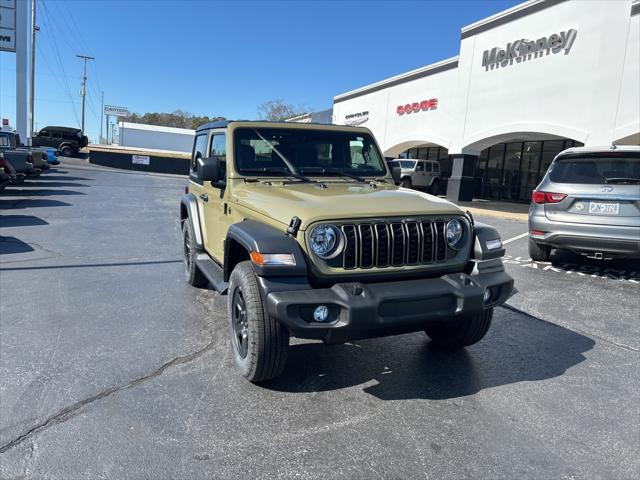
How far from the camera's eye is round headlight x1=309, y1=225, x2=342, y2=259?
314cm

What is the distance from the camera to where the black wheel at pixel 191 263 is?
18.5 feet

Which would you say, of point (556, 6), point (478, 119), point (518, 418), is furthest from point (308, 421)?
point (478, 119)

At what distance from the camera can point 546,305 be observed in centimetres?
559

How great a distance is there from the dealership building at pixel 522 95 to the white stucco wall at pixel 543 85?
0.10ft

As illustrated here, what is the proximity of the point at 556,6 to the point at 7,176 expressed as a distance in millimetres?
17860

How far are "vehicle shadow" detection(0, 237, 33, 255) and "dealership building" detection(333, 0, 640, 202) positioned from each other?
15130 mm

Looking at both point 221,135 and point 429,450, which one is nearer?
point 429,450

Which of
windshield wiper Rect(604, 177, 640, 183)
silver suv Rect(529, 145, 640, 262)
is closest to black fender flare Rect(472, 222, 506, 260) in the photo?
silver suv Rect(529, 145, 640, 262)

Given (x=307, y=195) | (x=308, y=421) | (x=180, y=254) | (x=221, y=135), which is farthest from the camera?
(x=180, y=254)

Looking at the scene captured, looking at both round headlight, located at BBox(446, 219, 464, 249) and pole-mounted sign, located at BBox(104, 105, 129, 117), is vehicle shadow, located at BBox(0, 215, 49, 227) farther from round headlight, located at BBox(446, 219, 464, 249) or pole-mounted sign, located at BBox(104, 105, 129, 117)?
pole-mounted sign, located at BBox(104, 105, 129, 117)

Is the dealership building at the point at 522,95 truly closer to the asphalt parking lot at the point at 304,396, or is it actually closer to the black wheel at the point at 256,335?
the asphalt parking lot at the point at 304,396

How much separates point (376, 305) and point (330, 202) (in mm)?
857

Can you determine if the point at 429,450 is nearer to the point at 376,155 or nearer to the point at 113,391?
the point at 113,391

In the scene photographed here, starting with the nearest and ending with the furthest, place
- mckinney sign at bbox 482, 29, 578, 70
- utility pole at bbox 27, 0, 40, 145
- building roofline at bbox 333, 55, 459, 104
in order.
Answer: mckinney sign at bbox 482, 29, 578, 70, building roofline at bbox 333, 55, 459, 104, utility pole at bbox 27, 0, 40, 145
